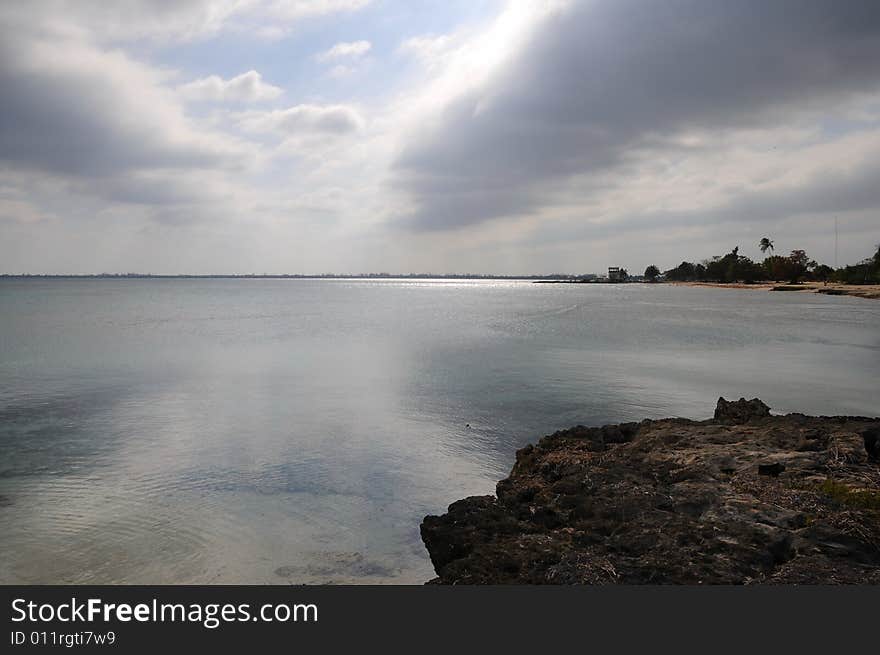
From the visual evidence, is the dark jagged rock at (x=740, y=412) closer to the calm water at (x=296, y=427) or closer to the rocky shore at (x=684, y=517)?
the rocky shore at (x=684, y=517)

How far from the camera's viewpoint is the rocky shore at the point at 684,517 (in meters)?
6.98

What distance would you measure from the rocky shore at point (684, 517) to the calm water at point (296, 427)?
5.32ft

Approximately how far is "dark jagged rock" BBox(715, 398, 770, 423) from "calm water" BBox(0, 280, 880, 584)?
13.2 feet

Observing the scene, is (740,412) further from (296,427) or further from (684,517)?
(296,427)

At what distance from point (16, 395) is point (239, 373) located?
1000 centimetres

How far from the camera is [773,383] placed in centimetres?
2691

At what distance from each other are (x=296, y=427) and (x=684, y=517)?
13.5 meters

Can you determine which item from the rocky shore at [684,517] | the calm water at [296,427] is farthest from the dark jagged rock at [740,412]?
the calm water at [296,427]

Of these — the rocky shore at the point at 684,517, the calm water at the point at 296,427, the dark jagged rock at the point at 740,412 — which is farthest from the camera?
the dark jagged rock at the point at 740,412

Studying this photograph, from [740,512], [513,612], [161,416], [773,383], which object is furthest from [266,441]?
[773,383]

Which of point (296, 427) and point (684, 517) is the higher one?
point (684, 517)

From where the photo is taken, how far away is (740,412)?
16109 mm

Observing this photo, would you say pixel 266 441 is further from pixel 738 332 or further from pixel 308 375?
pixel 738 332

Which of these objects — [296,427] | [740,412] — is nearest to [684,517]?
[740,412]
